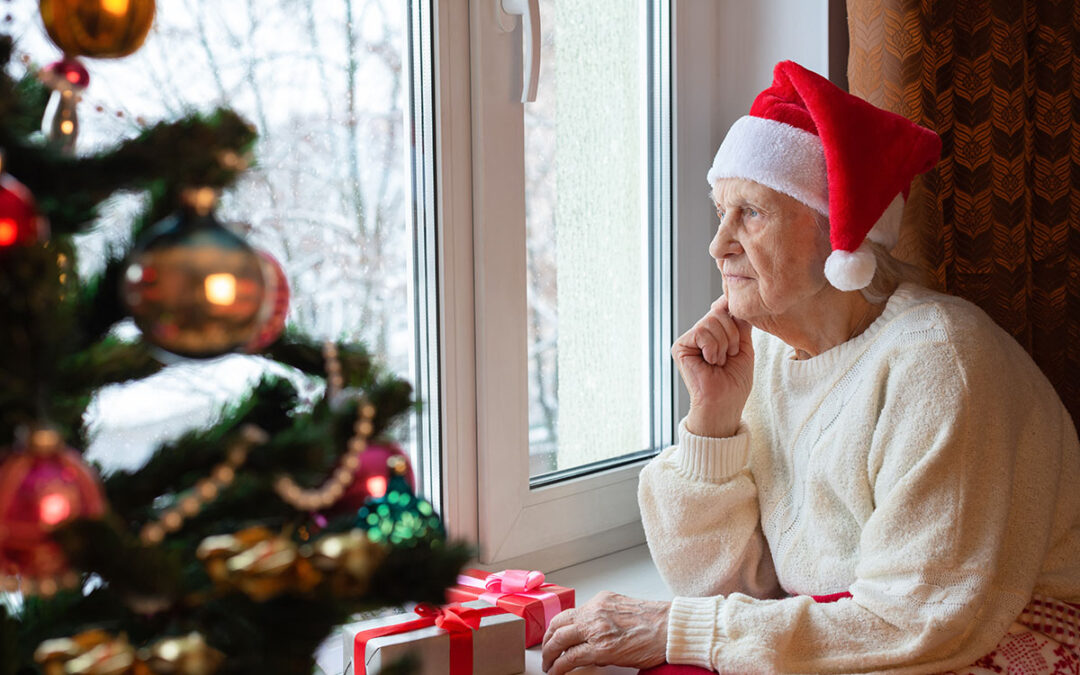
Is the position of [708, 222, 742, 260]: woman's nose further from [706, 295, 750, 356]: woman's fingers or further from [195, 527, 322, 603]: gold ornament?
[195, 527, 322, 603]: gold ornament

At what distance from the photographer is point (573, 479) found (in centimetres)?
166

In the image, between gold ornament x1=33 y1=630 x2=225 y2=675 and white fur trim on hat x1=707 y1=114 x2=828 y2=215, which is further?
white fur trim on hat x1=707 y1=114 x2=828 y2=215

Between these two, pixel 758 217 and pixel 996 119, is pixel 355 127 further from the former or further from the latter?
pixel 996 119

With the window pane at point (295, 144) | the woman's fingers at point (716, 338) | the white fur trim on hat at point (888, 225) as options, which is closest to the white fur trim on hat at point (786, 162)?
the white fur trim on hat at point (888, 225)

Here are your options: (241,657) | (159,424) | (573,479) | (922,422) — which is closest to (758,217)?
(922,422)

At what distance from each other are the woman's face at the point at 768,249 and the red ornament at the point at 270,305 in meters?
0.82

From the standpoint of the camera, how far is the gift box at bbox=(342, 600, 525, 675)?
107 cm

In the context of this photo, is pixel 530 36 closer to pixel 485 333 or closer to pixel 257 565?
pixel 485 333

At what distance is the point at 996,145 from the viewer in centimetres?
162

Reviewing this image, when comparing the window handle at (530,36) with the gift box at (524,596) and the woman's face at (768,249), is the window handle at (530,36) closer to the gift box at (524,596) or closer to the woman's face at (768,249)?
the woman's face at (768,249)

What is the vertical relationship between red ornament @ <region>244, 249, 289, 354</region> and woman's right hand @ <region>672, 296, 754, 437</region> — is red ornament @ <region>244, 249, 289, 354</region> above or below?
above

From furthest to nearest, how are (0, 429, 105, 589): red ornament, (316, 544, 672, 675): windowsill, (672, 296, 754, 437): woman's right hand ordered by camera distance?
(316, 544, 672, 675): windowsill
(672, 296, 754, 437): woman's right hand
(0, 429, 105, 589): red ornament

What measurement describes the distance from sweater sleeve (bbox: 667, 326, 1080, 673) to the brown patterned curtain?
1.56ft

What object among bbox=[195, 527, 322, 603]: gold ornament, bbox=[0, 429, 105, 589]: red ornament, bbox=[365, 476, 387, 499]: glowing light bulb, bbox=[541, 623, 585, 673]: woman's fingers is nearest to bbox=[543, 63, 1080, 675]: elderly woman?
bbox=[541, 623, 585, 673]: woman's fingers
